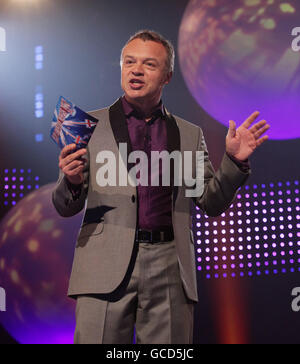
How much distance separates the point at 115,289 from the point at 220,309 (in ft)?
4.58

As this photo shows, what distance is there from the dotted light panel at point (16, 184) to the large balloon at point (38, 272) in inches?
2.9

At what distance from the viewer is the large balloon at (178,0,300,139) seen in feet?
10.1

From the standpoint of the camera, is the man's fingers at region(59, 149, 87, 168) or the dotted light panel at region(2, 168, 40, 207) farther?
the dotted light panel at region(2, 168, 40, 207)

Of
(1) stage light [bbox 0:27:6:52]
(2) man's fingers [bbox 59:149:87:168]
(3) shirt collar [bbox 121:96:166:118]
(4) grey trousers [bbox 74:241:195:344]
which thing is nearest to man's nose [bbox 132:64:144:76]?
(3) shirt collar [bbox 121:96:166:118]

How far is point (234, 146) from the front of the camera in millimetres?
2049

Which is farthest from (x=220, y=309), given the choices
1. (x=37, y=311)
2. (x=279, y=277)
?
(x=37, y=311)

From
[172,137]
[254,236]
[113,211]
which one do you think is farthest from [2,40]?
[254,236]

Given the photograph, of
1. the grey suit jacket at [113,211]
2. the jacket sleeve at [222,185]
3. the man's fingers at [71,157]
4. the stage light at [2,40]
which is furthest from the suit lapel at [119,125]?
the stage light at [2,40]

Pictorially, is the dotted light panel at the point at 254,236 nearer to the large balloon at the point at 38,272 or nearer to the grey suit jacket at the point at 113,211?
the large balloon at the point at 38,272

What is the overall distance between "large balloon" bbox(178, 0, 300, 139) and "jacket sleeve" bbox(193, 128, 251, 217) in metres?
1.05

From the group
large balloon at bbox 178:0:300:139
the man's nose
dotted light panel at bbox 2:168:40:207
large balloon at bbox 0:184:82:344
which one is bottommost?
large balloon at bbox 0:184:82:344

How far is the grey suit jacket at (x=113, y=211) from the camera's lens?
1.93 meters

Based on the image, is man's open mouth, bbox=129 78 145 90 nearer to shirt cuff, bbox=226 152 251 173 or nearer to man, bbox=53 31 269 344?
man, bbox=53 31 269 344
